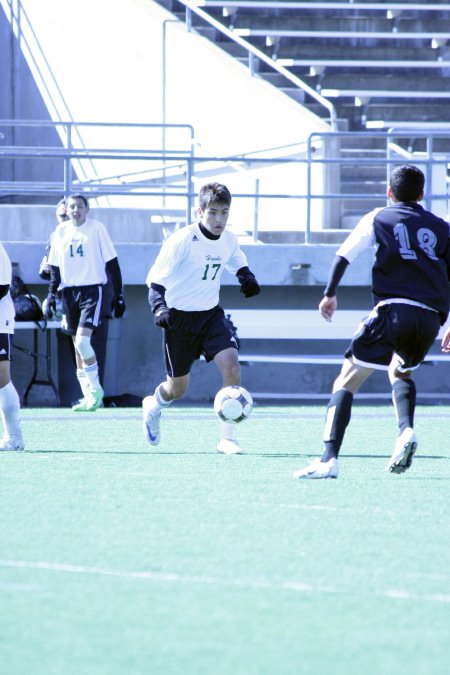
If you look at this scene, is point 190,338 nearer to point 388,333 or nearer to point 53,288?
point 388,333

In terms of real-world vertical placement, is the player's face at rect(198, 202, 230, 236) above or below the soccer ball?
above

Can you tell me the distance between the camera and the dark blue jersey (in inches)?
290

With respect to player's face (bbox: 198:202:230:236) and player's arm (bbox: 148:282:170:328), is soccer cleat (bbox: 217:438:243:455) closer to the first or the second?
player's arm (bbox: 148:282:170:328)

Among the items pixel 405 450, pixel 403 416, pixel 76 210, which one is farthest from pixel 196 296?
pixel 76 210

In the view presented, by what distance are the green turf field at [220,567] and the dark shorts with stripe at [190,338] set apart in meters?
0.65

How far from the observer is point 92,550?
538 centimetres

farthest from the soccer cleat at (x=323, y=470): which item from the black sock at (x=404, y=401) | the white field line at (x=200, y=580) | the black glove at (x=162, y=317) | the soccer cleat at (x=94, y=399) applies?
the soccer cleat at (x=94, y=399)

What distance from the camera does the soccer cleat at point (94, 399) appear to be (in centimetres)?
1332

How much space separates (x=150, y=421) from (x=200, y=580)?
4544 millimetres

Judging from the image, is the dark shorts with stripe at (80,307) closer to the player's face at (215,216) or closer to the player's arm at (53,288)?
the player's arm at (53,288)

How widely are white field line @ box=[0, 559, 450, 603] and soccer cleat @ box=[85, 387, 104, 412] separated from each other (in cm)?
817

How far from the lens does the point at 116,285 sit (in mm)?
13516

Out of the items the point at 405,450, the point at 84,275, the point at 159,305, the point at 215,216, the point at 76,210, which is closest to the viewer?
the point at 405,450

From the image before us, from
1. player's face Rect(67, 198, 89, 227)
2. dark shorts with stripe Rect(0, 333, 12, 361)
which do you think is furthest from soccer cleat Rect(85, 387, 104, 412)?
dark shorts with stripe Rect(0, 333, 12, 361)
